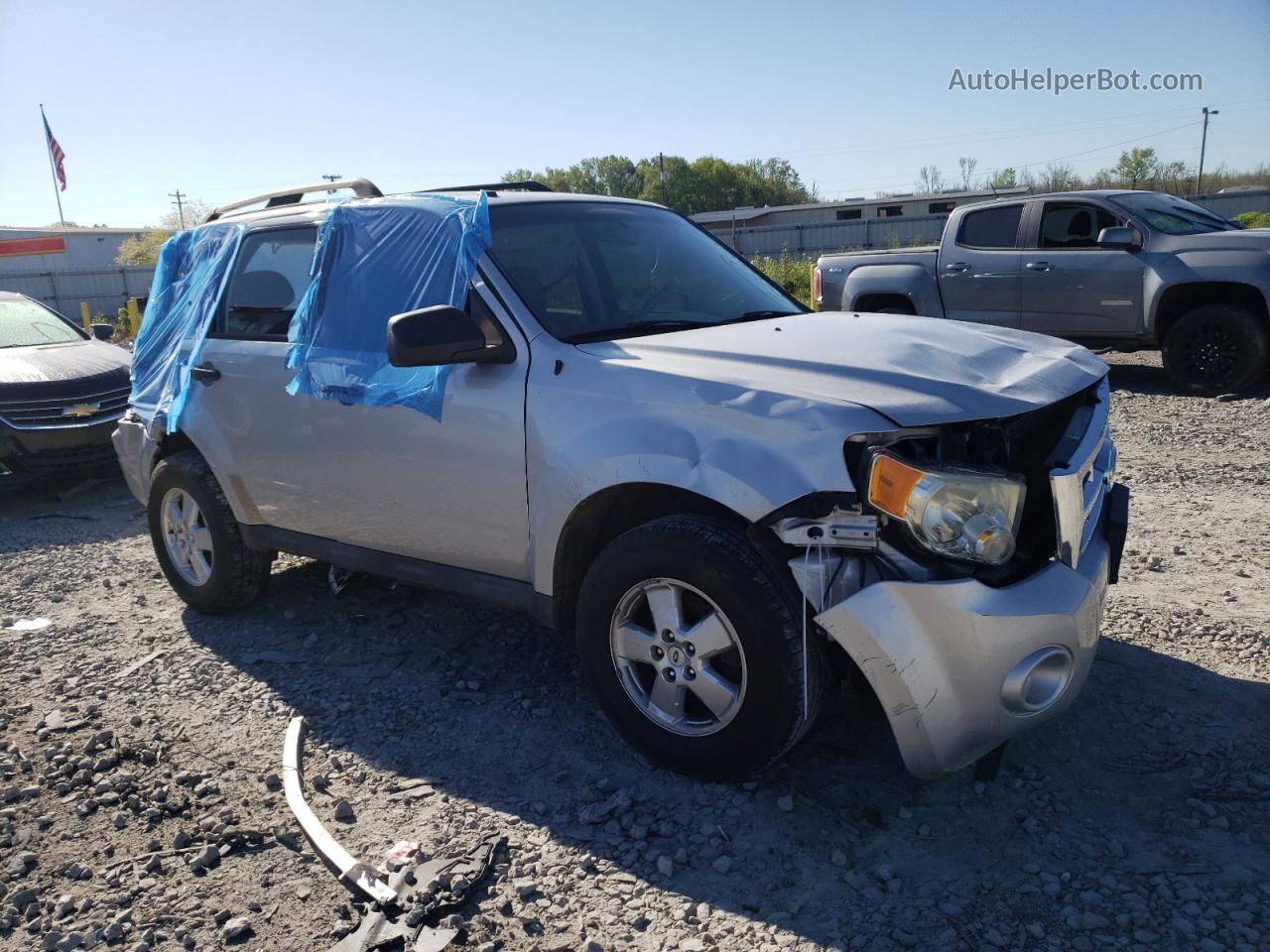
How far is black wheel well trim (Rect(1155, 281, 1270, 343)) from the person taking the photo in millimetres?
8812

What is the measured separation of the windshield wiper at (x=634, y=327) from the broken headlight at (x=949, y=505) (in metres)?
1.26

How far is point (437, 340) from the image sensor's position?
132 inches

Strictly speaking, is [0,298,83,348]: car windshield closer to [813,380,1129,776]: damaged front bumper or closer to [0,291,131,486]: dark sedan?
[0,291,131,486]: dark sedan

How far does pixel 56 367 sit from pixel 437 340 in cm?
661

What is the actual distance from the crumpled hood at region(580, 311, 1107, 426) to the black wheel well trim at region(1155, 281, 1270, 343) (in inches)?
247

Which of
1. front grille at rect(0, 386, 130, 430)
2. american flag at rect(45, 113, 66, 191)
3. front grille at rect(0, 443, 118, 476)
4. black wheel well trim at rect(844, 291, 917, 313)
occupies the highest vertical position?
american flag at rect(45, 113, 66, 191)

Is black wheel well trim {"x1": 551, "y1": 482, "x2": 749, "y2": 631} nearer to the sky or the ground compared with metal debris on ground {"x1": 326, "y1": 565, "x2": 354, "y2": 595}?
nearer to the sky

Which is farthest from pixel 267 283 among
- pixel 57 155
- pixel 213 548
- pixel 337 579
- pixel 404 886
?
pixel 57 155

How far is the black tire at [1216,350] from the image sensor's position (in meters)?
8.68

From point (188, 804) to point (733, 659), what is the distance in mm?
1921

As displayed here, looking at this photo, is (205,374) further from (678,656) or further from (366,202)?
(678,656)

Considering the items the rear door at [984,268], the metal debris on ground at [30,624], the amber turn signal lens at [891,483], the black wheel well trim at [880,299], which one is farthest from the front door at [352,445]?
the rear door at [984,268]

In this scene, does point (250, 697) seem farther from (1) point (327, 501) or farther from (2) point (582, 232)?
(2) point (582, 232)

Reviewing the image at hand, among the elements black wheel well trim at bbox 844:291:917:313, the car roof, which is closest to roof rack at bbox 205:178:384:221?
the car roof
